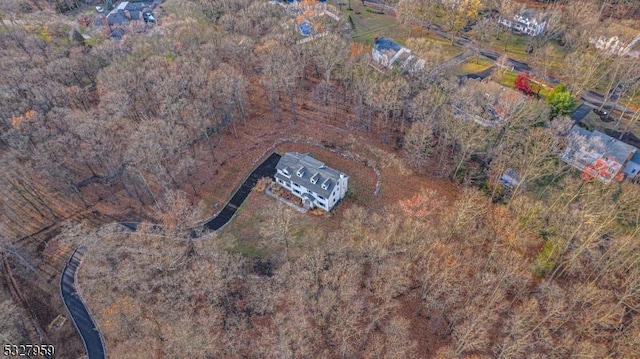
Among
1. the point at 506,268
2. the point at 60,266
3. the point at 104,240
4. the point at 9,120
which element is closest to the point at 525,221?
the point at 506,268

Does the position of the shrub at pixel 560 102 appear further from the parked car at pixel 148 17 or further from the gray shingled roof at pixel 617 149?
the parked car at pixel 148 17

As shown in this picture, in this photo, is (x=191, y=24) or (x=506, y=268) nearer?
(x=506, y=268)

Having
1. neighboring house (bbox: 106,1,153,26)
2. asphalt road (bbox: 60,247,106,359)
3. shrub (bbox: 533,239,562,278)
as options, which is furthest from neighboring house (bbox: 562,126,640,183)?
neighboring house (bbox: 106,1,153,26)

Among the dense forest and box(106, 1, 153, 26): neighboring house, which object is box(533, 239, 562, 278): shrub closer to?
the dense forest

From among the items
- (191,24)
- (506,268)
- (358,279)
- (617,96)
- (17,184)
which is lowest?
(17,184)

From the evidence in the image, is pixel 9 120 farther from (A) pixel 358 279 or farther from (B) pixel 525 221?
(B) pixel 525 221

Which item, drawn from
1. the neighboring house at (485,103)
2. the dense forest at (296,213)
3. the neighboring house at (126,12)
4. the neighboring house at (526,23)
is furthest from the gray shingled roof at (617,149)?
the neighboring house at (126,12)
